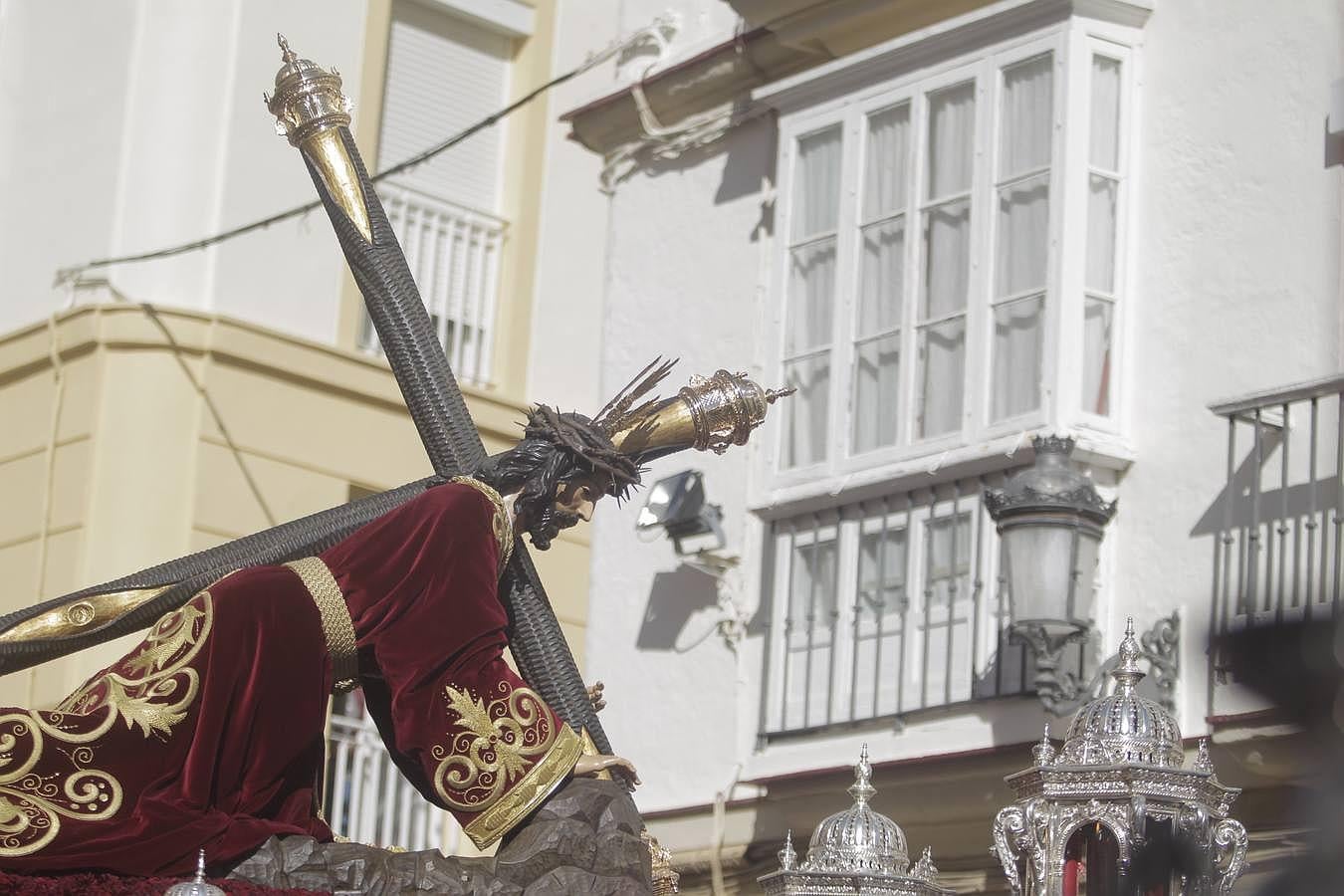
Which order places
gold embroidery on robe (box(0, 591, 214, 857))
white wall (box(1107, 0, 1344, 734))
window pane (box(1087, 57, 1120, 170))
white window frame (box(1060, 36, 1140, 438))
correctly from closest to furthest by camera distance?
1. gold embroidery on robe (box(0, 591, 214, 857))
2. white wall (box(1107, 0, 1344, 734))
3. white window frame (box(1060, 36, 1140, 438))
4. window pane (box(1087, 57, 1120, 170))

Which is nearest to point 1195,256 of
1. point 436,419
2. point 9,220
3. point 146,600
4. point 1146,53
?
point 1146,53

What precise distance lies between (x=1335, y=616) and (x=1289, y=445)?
19.8 feet

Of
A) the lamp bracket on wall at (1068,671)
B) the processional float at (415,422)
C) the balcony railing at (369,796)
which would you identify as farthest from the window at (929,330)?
the balcony railing at (369,796)

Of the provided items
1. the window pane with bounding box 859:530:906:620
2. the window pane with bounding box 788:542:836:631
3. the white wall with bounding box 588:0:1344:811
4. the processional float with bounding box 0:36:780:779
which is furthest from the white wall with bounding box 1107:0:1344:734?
the processional float with bounding box 0:36:780:779

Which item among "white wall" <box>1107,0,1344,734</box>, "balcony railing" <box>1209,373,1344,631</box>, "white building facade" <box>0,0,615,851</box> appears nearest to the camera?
"balcony railing" <box>1209,373,1344,631</box>

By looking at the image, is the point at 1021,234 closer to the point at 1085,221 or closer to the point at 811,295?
the point at 1085,221

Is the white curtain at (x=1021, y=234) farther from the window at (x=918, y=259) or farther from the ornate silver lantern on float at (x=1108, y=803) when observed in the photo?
the ornate silver lantern on float at (x=1108, y=803)

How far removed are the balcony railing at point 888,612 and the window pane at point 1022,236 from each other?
79 cm

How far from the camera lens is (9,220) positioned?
576 inches

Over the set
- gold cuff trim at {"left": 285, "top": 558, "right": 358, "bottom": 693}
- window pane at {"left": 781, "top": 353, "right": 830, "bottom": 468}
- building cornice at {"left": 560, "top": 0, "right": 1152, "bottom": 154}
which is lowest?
gold cuff trim at {"left": 285, "top": 558, "right": 358, "bottom": 693}

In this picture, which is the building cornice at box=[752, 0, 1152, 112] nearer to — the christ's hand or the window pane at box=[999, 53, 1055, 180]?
the window pane at box=[999, 53, 1055, 180]

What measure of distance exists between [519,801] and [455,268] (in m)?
10.1

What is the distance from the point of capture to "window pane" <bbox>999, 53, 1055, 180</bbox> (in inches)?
375

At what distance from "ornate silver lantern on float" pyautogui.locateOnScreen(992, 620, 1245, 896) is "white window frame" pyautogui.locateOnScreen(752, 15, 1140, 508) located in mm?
2448
